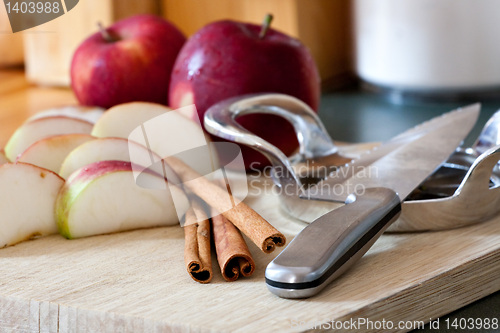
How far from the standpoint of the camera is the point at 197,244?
64cm

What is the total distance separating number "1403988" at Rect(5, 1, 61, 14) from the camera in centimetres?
123

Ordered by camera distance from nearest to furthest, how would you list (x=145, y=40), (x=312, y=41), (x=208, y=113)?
(x=208, y=113) → (x=145, y=40) → (x=312, y=41)

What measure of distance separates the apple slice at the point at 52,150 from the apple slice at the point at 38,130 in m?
0.07

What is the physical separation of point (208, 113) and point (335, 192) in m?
0.19

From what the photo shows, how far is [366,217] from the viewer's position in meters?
0.56

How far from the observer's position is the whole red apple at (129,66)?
3.35ft

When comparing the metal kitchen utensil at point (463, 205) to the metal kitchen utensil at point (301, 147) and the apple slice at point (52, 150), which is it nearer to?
the metal kitchen utensil at point (301, 147)

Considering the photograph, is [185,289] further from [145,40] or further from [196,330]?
[145,40]

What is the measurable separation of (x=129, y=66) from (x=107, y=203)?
1.23 ft

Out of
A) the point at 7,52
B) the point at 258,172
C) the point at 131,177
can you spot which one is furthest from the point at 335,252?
the point at 7,52

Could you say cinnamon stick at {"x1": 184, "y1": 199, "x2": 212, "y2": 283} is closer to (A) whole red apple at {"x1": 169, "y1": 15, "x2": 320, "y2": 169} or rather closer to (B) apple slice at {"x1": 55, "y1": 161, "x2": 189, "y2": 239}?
(B) apple slice at {"x1": 55, "y1": 161, "x2": 189, "y2": 239}

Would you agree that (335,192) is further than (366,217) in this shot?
Yes

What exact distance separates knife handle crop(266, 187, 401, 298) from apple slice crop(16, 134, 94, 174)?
36cm

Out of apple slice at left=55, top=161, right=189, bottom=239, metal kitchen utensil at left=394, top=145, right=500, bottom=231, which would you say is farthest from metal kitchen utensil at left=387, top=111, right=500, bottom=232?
apple slice at left=55, top=161, right=189, bottom=239
